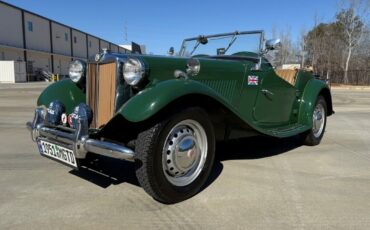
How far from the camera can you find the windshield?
523 cm

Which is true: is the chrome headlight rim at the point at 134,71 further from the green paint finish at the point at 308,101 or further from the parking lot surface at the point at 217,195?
the green paint finish at the point at 308,101

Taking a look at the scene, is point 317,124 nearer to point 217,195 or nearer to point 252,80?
point 252,80

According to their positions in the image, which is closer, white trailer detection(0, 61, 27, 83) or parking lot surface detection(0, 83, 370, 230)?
parking lot surface detection(0, 83, 370, 230)

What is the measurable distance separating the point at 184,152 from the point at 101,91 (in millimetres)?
1110

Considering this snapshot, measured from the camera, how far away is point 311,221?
2977 millimetres

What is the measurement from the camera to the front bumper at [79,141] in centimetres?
307

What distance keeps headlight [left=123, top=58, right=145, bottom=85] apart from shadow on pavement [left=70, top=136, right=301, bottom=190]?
3.81 ft

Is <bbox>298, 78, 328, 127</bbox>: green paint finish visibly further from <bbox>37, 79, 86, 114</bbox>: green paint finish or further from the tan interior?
<bbox>37, 79, 86, 114</bbox>: green paint finish

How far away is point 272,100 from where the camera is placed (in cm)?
509

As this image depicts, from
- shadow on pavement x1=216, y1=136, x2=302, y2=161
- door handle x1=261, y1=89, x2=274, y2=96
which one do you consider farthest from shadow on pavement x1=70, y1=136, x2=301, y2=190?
door handle x1=261, y1=89, x2=274, y2=96

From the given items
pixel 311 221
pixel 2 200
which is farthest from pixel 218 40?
pixel 2 200

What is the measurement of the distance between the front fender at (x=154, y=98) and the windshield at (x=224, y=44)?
2.04 meters

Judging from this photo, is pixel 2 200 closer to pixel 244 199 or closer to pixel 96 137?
pixel 96 137

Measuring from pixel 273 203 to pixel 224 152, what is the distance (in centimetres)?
204
